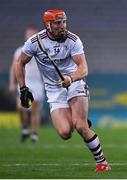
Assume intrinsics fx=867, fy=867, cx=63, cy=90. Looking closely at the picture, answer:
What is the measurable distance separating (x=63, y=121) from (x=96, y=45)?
14635 millimetres

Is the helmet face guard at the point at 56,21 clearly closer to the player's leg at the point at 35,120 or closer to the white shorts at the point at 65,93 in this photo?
the white shorts at the point at 65,93

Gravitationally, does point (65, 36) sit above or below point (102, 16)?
above

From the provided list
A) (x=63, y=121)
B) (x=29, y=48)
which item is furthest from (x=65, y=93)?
(x=29, y=48)

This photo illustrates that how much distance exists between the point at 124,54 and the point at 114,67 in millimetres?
760

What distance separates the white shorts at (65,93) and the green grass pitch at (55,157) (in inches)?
34.4

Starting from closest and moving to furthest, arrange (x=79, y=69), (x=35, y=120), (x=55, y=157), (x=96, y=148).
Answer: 1. (x=79, y=69)
2. (x=96, y=148)
3. (x=55, y=157)
4. (x=35, y=120)

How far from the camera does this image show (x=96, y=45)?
86.2ft

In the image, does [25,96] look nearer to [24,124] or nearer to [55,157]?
[55,157]

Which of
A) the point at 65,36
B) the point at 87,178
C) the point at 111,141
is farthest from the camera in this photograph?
the point at 111,141

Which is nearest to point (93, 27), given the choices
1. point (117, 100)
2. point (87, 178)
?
point (117, 100)

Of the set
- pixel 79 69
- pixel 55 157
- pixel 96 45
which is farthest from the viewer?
pixel 96 45

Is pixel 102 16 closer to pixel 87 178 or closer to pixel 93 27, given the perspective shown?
pixel 93 27

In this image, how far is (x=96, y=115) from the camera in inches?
992

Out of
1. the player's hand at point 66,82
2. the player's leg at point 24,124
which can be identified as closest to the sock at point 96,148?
the player's hand at point 66,82
